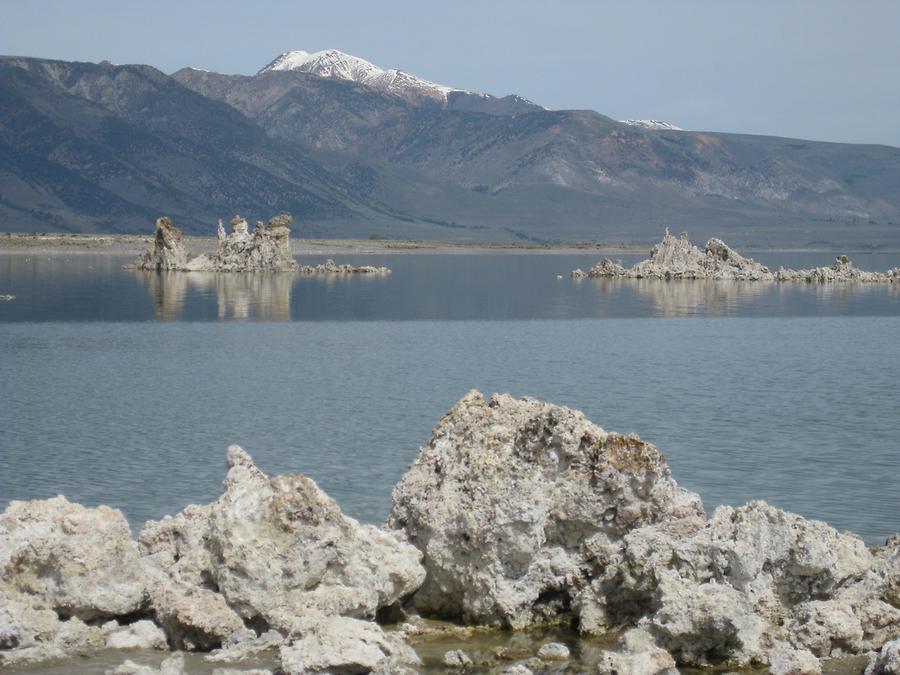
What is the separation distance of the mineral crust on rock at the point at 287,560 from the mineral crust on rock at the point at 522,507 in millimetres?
498

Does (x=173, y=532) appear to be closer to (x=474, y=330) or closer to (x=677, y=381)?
(x=677, y=381)

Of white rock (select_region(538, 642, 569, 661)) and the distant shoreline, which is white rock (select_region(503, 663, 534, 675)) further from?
the distant shoreline

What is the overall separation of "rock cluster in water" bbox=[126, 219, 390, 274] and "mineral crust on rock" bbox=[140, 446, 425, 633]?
260 ft

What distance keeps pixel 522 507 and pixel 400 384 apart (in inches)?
785

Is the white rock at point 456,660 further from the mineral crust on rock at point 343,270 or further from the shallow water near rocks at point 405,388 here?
the mineral crust on rock at point 343,270

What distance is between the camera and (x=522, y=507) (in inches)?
523

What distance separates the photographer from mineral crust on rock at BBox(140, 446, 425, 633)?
12.3 meters

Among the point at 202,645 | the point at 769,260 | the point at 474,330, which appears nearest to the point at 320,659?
the point at 202,645

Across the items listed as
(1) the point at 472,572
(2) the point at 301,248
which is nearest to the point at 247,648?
(1) the point at 472,572

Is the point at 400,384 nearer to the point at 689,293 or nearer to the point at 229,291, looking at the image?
the point at 229,291

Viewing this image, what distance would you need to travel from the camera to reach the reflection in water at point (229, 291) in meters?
58.0

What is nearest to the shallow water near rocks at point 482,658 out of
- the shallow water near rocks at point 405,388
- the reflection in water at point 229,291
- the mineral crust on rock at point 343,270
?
the shallow water near rocks at point 405,388

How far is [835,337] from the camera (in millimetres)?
48062

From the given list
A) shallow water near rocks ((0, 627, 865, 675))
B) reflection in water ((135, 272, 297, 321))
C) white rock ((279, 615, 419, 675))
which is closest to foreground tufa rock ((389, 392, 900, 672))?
shallow water near rocks ((0, 627, 865, 675))
